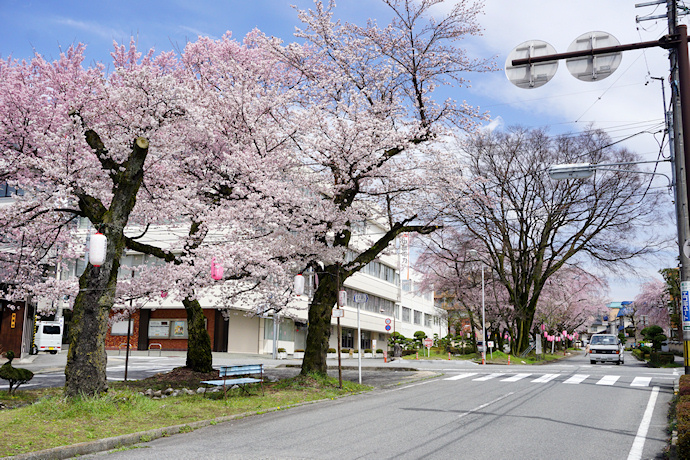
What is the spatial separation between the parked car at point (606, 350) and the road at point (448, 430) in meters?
21.9

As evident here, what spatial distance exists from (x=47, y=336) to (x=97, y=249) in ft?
114

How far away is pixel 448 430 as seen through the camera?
991cm

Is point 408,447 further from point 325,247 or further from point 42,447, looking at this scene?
point 325,247

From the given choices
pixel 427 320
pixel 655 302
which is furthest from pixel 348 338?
pixel 655 302

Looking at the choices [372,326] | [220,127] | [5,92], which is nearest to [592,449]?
[220,127]

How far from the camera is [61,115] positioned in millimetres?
17094

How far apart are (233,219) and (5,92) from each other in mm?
8003

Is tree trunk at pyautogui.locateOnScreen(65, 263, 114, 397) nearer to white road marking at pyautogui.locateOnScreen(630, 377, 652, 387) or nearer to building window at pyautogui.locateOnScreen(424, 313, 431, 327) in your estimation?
white road marking at pyautogui.locateOnScreen(630, 377, 652, 387)

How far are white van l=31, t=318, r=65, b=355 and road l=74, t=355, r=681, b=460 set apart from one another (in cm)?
3318

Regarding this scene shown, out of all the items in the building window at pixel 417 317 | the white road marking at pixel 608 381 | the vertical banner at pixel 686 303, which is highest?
the vertical banner at pixel 686 303

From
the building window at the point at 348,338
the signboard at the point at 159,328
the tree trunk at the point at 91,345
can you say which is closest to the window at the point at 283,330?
the signboard at the point at 159,328

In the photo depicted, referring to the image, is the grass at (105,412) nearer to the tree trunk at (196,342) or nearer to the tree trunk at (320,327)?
the tree trunk at (320,327)

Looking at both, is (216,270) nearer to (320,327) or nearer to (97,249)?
(320,327)

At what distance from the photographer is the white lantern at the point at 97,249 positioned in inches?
448
